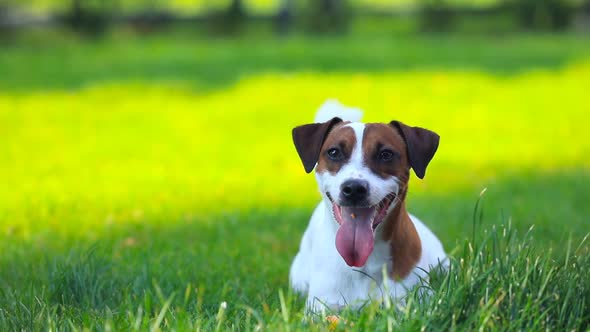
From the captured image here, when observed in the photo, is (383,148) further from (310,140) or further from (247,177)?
(247,177)

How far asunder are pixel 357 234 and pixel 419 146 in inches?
24.0

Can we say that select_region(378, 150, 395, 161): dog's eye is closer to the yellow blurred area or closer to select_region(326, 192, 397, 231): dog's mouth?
select_region(326, 192, 397, 231): dog's mouth

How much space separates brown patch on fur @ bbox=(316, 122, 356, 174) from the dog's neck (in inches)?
16.7

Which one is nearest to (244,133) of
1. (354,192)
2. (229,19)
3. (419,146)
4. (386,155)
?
(419,146)

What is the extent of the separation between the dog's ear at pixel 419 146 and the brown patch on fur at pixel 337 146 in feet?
Answer: 1.08

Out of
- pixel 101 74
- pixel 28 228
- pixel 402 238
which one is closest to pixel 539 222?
pixel 402 238

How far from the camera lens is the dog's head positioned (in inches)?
179

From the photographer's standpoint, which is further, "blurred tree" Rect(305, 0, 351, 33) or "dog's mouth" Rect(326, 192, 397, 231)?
"blurred tree" Rect(305, 0, 351, 33)

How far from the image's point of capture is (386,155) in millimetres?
4691

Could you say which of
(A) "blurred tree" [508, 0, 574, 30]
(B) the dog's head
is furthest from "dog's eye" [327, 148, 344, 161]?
(A) "blurred tree" [508, 0, 574, 30]

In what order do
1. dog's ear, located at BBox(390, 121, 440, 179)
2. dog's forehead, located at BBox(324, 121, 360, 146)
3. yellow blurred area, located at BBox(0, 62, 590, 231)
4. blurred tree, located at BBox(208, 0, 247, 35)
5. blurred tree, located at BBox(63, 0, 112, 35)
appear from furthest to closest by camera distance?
blurred tree, located at BBox(208, 0, 247, 35) → blurred tree, located at BBox(63, 0, 112, 35) → yellow blurred area, located at BBox(0, 62, 590, 231) → dog's ear, located at BBox(390, 121, 440, 179) → dog's forehead, located at BBox(324, 121, 360, 146)

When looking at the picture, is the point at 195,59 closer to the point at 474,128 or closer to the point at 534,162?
the point at 474,128

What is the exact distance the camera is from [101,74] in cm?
2097

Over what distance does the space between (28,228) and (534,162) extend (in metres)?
6.99
